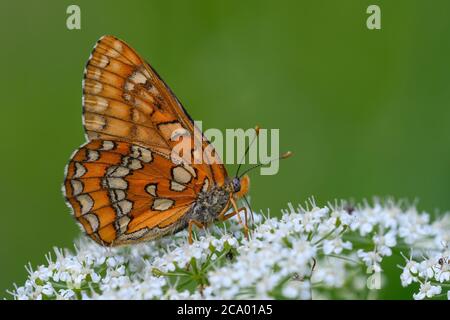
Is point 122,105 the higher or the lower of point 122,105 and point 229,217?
the higher

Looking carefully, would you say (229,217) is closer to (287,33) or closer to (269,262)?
(269,262)

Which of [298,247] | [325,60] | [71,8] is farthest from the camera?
[325,60]

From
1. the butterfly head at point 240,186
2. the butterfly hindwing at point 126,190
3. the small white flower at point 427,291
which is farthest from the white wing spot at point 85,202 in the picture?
the small white flower at point 427,291

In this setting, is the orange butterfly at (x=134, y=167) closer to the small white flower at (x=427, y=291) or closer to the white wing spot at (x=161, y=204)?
the white wing spot at (x=161, y=204)

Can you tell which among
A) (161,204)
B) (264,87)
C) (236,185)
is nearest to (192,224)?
(161,204)

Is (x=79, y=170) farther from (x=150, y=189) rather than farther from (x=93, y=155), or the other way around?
(x=150, y=189)

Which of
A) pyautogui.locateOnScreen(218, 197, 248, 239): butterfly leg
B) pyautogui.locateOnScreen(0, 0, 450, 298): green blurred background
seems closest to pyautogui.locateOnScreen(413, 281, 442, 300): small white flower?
pyautogui.locateOnScreen(218, 197, 248, 239): butterfly leg

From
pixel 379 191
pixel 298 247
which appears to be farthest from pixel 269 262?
pixel 379 191
